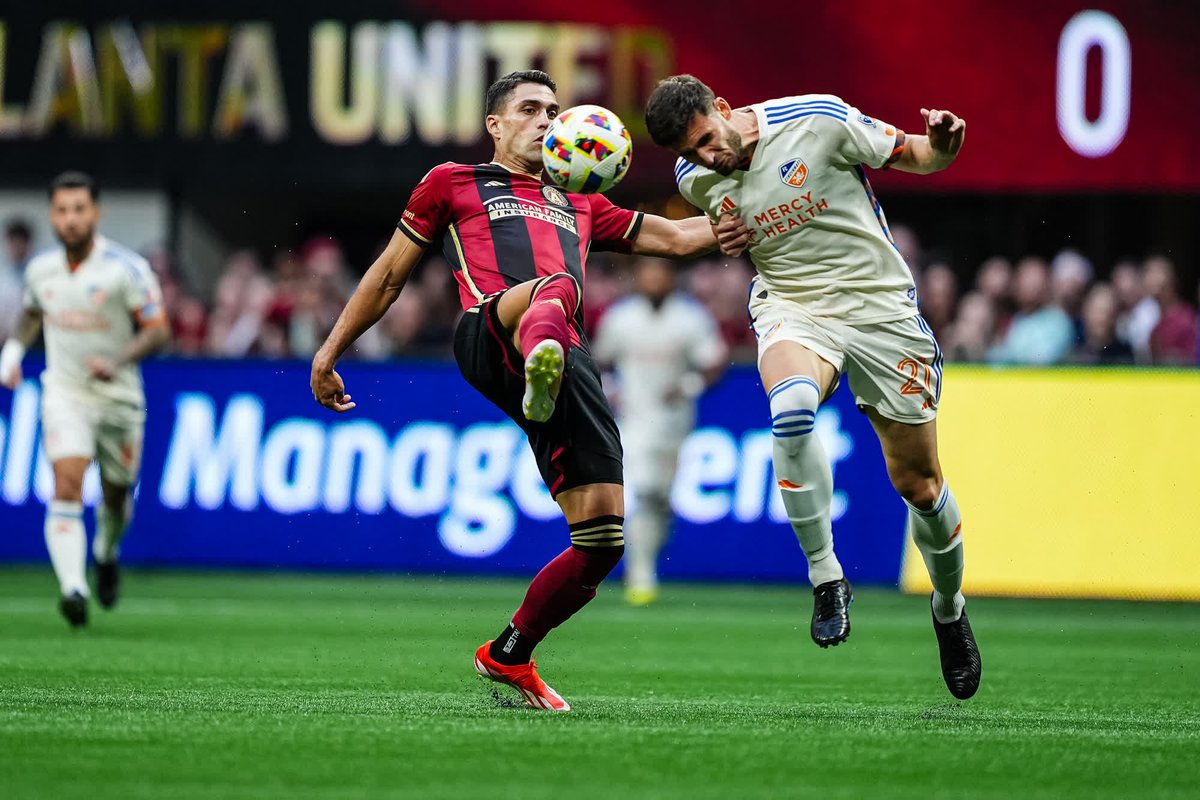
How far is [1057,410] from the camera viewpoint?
1378 cm

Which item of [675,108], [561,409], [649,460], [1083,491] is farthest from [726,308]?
[561,409]

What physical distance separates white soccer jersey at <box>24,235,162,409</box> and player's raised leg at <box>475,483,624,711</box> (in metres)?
5.35

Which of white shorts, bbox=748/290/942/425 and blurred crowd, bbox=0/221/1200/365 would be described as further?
blurred crowd, bbox=0/221/1200/365

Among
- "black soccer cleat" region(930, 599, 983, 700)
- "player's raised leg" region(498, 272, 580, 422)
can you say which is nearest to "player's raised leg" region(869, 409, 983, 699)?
"black soccer cleat" region(930, 599, 983, 700)

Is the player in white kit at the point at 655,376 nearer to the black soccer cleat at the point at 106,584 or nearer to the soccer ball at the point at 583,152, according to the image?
the black soccer cleat at the point at 106,584

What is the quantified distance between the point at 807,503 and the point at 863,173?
1366 mm

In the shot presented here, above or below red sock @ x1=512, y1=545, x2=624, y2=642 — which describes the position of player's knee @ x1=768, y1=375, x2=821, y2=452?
above

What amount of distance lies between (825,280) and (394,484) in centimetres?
759

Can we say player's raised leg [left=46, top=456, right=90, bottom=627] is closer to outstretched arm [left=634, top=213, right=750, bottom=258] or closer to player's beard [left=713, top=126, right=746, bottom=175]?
outstretched arm [left=634, top=213, right=750, bottom=258]

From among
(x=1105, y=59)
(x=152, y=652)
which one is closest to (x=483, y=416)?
(x=152, y=652)

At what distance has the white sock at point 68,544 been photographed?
10688 millimetres

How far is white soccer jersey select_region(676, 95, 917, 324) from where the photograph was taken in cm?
738

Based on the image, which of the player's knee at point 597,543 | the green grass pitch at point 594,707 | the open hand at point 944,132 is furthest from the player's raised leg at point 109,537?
the open hand at point 944,132

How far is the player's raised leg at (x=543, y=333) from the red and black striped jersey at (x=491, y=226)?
264 mm
